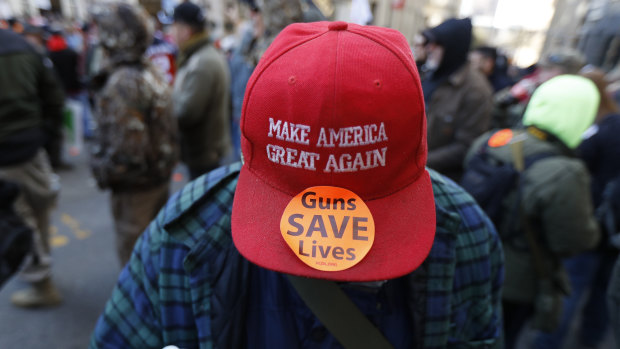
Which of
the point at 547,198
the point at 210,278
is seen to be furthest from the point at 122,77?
the point at 547,198

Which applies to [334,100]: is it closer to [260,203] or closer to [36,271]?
[260,203]

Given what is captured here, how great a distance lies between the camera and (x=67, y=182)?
5.37 m

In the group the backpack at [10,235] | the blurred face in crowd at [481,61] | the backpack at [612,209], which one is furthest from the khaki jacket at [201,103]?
the blurred face in crowd at [481,61]

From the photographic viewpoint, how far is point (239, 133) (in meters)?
2.72

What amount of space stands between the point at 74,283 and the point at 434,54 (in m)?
3.64

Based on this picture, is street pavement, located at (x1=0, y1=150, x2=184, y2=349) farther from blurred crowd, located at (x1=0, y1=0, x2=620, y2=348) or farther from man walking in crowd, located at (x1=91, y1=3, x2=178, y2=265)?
man walking in crowd, located at (x1=91, y1=3, x2=178, y2=265)

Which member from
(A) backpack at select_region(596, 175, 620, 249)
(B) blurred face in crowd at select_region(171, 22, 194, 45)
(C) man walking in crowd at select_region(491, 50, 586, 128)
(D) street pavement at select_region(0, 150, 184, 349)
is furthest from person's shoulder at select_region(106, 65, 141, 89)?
(A) backpack at select_region(596, 175, 620, 249)

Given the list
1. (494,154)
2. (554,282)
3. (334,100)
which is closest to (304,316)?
(334,100)

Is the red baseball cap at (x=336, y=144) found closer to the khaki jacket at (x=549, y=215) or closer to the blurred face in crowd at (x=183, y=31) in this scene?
the khaki jacket at (x=549, y=215)

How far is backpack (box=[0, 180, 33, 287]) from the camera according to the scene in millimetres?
1785

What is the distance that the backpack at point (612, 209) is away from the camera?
2408mm

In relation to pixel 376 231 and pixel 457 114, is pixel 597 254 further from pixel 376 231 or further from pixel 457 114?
pixel 376 231

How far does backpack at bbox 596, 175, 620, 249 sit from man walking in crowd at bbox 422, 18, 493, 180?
0.89m

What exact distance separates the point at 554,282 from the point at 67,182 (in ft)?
19.5
